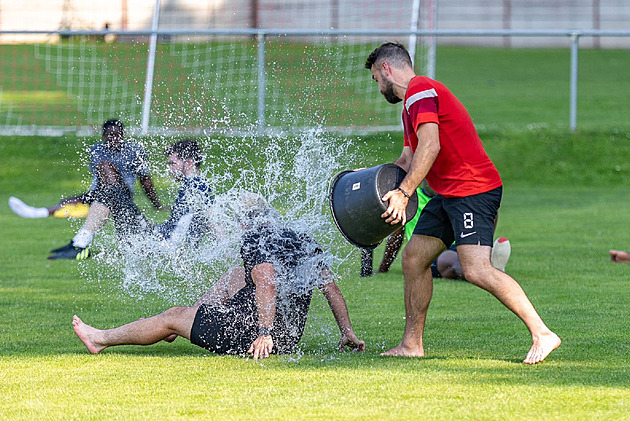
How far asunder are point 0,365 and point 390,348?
90.0 inches

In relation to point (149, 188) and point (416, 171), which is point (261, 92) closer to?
point (149, 188)

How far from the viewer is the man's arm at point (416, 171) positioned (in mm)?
5816

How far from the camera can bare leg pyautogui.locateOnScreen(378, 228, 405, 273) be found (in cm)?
941

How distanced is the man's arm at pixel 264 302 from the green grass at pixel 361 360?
0.33 feet

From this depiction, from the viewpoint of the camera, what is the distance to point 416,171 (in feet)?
19.1

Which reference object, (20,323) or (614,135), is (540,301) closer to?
(20,323)

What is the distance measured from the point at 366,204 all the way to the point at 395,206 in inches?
8.4

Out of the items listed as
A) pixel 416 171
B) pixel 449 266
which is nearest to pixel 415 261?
pixel 416 171

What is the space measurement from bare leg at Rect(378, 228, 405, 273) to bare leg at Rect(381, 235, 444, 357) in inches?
117

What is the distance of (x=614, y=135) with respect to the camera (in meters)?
18.5

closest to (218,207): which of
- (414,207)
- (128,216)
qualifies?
(414,207)

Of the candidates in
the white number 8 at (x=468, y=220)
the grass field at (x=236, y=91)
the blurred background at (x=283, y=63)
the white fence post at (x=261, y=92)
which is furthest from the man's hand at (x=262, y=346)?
the white fence post at (x=261, y=92)

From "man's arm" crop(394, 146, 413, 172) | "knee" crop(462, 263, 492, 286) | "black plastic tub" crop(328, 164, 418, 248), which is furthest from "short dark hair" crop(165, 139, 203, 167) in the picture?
"knee" crop(462, 263, 492, 286)

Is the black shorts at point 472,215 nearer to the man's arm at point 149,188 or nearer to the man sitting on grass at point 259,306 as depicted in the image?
the man sitting on grass at point 259,306
